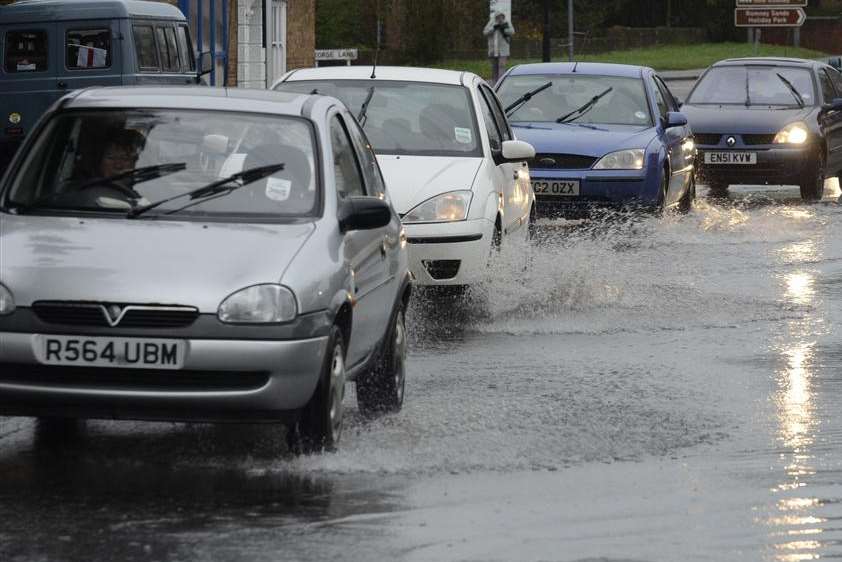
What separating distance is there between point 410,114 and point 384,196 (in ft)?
14.4

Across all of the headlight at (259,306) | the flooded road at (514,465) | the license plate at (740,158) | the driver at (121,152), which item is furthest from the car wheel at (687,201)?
the headlight at (259,306)

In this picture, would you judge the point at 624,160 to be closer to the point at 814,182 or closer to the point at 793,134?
the point at 793,134

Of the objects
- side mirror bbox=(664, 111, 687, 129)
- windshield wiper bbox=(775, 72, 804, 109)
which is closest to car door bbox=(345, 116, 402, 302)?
side mirror bbox=(664, 111, 687, 129)

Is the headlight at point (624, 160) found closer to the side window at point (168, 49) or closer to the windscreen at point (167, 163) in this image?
the side window at point (168, 49)

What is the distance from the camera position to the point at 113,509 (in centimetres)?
650

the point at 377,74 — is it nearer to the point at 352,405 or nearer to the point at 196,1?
the point at 352,405

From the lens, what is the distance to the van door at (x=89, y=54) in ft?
73.2

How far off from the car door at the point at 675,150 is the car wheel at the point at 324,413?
11972mm

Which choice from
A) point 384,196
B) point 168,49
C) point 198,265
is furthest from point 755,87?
point 198,265

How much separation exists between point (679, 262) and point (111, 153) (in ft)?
29.9

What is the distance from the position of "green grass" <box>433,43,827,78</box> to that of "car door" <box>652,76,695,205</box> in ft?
155

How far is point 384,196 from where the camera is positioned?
29.9ft

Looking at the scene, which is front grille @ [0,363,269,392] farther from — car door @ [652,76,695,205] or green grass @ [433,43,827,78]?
green grass @ [433,43,827,78]

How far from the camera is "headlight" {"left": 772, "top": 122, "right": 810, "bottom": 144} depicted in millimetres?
23578
